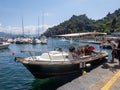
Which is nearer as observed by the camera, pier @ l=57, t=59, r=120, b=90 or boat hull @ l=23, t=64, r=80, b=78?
pier @ l=57, t=59, r=120, b=90

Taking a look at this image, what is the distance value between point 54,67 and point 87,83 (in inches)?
199

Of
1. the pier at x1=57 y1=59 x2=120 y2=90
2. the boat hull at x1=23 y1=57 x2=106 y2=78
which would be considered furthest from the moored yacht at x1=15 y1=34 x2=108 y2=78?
the pier at x1=57 y1=59 x2=120 y2=90

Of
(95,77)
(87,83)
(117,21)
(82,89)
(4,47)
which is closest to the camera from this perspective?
(82,89)

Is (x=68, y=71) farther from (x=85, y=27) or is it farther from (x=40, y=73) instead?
(x=85, y=27)

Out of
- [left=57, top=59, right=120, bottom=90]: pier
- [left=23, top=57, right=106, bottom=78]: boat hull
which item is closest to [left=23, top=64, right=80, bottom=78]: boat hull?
[left=23, top=57, right=106, bottom=78]: boat hull

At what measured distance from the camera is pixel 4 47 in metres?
58.9

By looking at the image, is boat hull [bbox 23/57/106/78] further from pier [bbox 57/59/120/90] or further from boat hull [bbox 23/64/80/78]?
pier [bbox 57/59/120/90]

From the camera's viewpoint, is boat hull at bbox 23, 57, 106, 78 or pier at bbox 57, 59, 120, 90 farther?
boat hull at bbox 23, 57, 106, 78

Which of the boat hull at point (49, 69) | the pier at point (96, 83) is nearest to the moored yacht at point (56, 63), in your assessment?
the boat hull at point (49, 69)

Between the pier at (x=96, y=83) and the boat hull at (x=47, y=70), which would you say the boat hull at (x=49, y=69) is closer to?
the boat hull at (x=47, y=70)

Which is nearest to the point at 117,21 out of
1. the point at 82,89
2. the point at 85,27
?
the point at 85,27

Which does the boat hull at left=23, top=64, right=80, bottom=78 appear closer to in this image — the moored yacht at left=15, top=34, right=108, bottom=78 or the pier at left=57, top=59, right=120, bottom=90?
the moored yacht at left=15, top=34, right=108, bottom=78

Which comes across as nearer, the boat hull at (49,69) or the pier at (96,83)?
the pier at (96,83)

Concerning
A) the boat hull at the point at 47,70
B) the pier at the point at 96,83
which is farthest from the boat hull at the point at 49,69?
the pier at the point at 96,83
